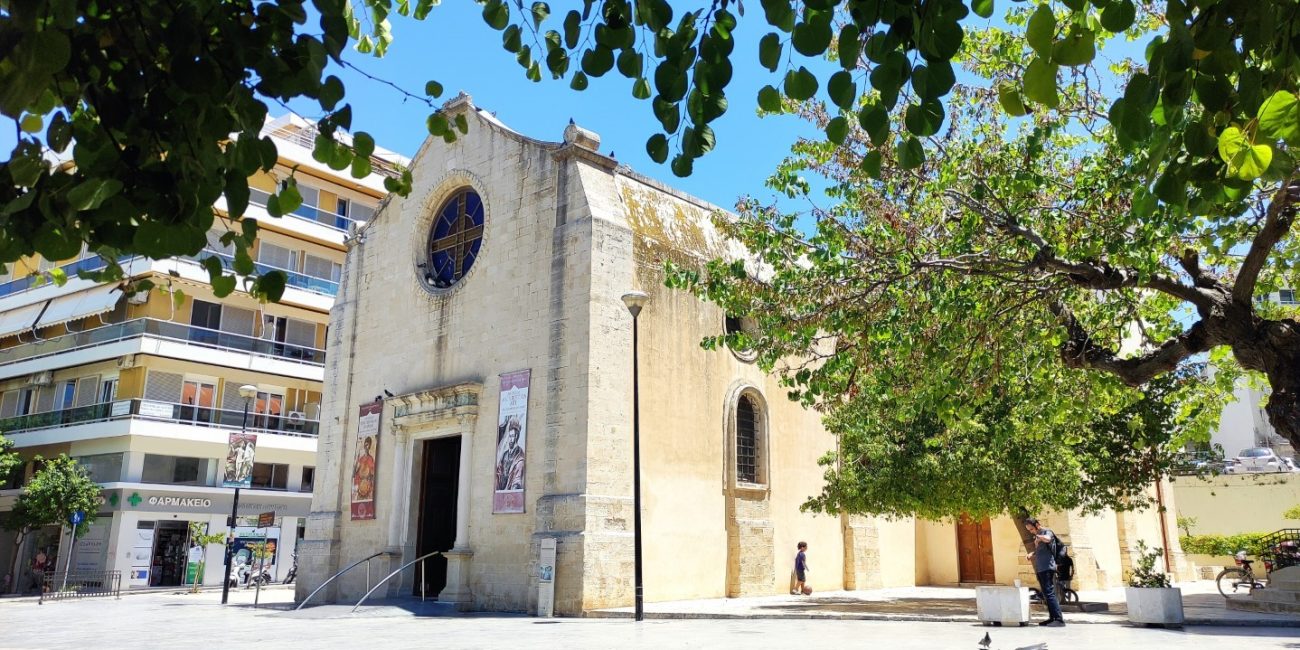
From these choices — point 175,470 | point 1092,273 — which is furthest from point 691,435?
point 175,470

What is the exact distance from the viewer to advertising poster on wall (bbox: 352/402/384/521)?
67.6 feet

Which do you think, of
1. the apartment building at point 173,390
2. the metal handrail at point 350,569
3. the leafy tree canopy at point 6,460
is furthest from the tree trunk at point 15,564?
the metal handrail at point 350,569

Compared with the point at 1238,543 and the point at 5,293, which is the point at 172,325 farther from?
the point at 1238,543

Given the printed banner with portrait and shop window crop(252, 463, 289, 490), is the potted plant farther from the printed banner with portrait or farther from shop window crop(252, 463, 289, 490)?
shop window crop(252, 463, 289, 490)

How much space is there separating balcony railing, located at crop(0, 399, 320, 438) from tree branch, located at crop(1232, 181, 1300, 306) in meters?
25.5

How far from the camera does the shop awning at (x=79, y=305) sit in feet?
98.7

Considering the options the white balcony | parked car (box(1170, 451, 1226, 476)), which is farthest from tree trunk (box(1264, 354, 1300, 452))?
the white balcony

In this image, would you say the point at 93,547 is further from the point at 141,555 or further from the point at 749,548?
the point at 749,548

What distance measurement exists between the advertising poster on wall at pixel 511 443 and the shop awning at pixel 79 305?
1830cm

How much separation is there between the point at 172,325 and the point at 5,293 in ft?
34.2

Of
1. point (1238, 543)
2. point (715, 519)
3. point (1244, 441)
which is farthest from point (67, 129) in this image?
point (1244, 441)

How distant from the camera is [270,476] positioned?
106 feet

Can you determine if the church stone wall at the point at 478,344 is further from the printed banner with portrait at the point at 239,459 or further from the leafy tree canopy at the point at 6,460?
the leafy tree canopy at the point at 6,460

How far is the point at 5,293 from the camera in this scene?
35.5 m
